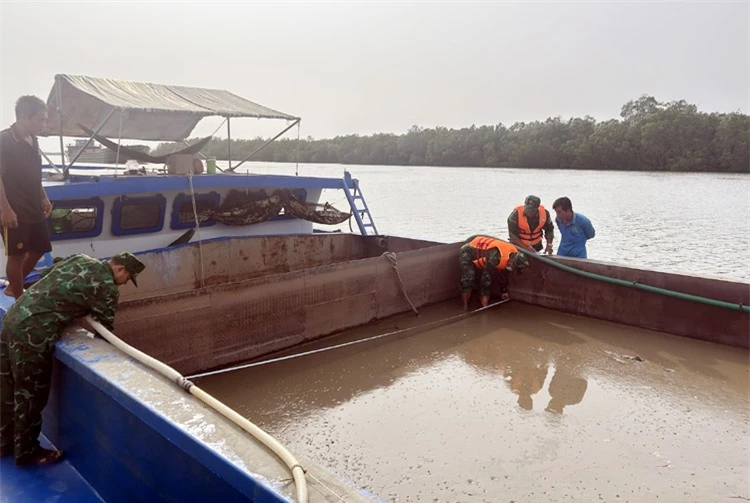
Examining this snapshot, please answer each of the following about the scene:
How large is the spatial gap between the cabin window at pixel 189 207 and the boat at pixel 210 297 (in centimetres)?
2

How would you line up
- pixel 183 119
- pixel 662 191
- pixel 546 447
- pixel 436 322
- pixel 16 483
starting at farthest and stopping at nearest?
pixel 662 191
pixel 183 119
pixel 436 322
pixel 546 447
pixel 16 483

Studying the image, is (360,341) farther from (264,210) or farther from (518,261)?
(264,210)

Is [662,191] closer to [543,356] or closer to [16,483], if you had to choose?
[543,356]

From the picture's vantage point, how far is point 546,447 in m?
3.79

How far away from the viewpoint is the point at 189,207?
7742 mm

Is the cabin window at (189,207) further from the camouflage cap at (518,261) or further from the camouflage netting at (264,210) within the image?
the camouflage cap at (518,261)

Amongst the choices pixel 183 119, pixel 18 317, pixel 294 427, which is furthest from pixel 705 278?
pixel 183 119

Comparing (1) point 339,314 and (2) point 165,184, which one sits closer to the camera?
(1) point 339,314

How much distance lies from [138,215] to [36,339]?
16.4ft

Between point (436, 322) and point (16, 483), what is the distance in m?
4.70

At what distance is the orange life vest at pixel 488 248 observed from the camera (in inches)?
265

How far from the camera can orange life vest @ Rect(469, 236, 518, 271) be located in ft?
22.1

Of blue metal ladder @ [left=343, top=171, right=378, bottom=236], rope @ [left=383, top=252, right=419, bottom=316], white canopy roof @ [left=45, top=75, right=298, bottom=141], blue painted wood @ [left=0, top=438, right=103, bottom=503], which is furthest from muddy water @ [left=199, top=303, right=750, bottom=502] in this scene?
white canopy roof @ [left=45, top=75, right=298, bottom=141]

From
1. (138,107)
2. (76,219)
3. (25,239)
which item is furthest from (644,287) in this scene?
(76,219)
